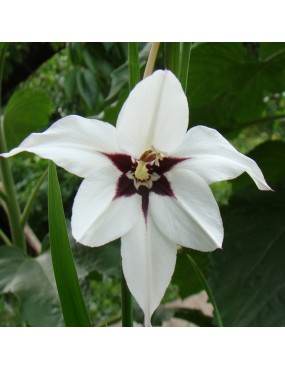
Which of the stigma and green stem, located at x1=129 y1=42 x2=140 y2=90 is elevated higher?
green stem, located at x1=129 y1=42 x2=140 y2=90

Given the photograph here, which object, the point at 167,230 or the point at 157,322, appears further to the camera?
the point at 157,322

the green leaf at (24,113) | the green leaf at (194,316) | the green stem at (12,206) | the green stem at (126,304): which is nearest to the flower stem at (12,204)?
the green stem at (12,206)

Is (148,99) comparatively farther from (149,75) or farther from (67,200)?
(67,200)

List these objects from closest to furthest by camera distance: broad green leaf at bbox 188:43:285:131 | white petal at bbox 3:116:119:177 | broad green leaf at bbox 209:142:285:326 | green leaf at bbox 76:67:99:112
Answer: white petal at bbox 3:116:119:177
broad green leaf at bbox 209:142:285:326
broad green leaf at bbox 188:43:285:131
green leaf at bbox 76:67:99:112

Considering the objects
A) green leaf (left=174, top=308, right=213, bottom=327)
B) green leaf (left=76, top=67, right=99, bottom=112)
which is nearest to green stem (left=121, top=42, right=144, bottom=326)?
green leaf (left=174, top=308, right=213, bottom=327)

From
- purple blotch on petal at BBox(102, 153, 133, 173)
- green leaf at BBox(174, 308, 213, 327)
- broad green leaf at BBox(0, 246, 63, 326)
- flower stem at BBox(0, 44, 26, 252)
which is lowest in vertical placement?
green leaf at BBox(174, 308, 213, 327)

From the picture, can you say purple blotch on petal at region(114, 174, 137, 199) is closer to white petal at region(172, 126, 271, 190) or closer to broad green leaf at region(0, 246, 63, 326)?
white petal at region(172, 126, 271, 190)
